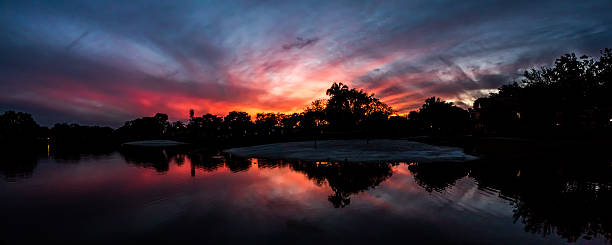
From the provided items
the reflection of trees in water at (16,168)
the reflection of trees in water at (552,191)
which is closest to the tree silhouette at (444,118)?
the reflection of trees in water at (552,191)

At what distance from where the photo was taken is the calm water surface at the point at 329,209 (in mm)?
6477

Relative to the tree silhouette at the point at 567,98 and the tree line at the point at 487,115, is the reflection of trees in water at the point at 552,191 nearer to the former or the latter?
the tree line at the point at 487,115

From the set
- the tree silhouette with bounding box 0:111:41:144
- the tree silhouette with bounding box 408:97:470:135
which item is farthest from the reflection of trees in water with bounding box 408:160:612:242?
the tree silhouette with bounding box 0:111:41:144

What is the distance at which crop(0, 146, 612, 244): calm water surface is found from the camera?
6477 mm

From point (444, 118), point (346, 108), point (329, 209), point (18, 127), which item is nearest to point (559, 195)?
point (329, 209)

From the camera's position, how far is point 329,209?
852 cm

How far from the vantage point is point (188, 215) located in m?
8.28

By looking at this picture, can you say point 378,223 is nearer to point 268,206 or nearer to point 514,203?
point 268,206

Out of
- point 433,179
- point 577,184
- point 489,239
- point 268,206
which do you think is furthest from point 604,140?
point 268,206

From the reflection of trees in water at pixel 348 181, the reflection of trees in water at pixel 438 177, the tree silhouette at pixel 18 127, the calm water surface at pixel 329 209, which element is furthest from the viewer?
the tree silhouette at pixel 18 127

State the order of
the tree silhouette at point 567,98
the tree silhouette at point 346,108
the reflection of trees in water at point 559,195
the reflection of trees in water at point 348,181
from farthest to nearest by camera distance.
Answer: the tree silhouette at point 346,108 < the tree silhouette at point 567,98 < the reflection of trees in water at point 348,181 < the reflection of trees in water at point 559,195

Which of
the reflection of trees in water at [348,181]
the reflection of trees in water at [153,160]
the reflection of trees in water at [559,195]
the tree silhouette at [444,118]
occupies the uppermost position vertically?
the tree silhouette at [444,118]

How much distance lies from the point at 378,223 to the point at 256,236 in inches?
134

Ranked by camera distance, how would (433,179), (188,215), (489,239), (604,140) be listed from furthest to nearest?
(604,140) < (433,179) < (188,215) < (489,239)
